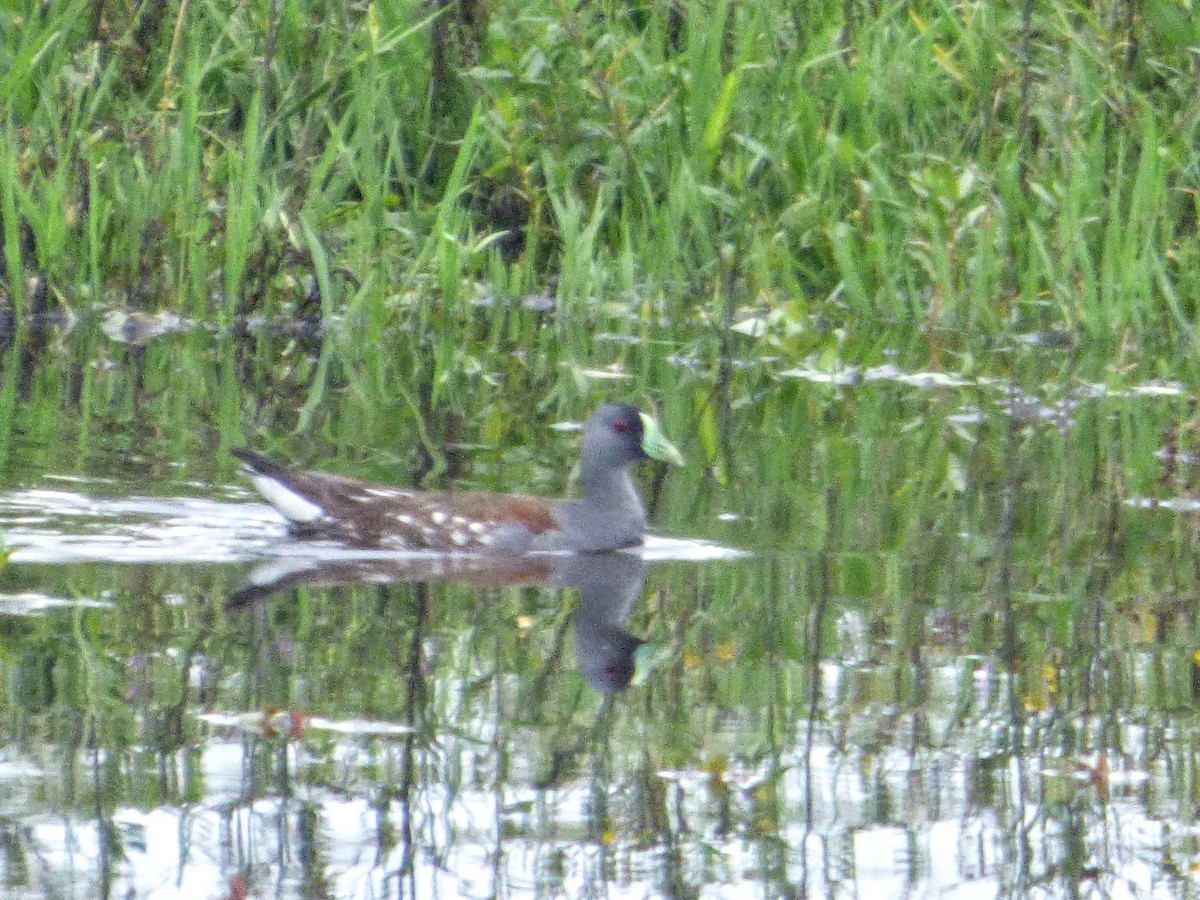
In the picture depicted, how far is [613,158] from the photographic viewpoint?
11.9 meters

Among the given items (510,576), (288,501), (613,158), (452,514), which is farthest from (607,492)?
(613,158)

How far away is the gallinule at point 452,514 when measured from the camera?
7.09 m

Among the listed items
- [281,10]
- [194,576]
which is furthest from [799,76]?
[194,576]

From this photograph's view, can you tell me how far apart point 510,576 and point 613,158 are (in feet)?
18.2

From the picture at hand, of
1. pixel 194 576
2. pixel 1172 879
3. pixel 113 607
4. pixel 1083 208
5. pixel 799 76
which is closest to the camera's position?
pixel 1172 879

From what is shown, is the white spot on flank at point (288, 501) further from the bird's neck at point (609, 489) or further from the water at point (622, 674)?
the bird's neck at point (609, 489)

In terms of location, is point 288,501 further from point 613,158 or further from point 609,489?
point 613,158

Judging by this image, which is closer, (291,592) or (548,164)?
(291,592)

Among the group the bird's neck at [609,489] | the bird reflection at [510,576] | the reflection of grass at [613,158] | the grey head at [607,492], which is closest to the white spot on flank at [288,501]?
the bird reflection at [510,576]

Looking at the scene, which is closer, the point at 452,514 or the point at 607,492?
the point at 452,514

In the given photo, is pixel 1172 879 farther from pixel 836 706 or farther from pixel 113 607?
pixel 113 607

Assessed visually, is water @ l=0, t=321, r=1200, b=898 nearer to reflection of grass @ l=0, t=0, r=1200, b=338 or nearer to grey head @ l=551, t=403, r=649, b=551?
grey head @ l=551, t=403, r=649, b=551

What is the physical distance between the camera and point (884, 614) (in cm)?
590

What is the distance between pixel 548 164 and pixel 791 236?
1.30 m
